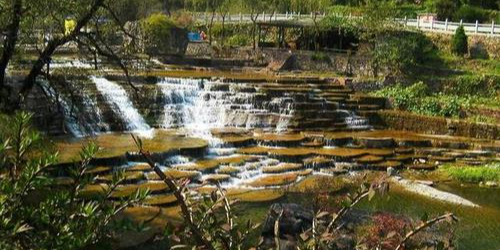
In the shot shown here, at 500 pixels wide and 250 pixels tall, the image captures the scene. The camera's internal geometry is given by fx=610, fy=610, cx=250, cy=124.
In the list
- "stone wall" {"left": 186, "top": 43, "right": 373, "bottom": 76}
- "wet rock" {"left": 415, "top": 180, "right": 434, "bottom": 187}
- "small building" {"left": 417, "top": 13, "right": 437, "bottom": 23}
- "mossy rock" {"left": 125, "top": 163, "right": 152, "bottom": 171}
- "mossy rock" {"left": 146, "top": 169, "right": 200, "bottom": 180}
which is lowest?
"wet rock" {"left": 415, "top": 180, "right": 434, "bottom": 187}

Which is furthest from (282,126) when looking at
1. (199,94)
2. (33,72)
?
(33,72)

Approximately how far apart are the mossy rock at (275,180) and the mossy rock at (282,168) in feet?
1.17

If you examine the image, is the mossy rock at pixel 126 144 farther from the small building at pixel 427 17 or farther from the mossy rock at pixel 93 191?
the small building at pixel 427 17

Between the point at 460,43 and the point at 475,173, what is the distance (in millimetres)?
15370

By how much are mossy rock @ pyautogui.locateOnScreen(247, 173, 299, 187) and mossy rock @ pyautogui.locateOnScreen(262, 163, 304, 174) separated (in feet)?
1.17

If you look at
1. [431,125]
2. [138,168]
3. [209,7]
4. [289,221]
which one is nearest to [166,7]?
[209,7]

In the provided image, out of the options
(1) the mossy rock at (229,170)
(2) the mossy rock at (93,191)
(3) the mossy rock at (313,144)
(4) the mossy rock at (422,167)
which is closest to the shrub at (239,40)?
(3) the mossy rock at (313,144)

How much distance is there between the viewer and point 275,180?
58.5 ft

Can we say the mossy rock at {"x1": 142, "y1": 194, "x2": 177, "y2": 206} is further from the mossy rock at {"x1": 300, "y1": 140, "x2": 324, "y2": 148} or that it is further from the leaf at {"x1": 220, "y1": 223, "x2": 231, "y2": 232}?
the leaf at {"x1": 220, "y1": 223, "x2": 231, "y2": 232}

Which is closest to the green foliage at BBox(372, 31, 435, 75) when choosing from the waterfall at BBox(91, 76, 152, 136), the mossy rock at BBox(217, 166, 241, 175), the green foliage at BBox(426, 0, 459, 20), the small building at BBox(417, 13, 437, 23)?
the small building at BBox(417, 13, 437, 23)

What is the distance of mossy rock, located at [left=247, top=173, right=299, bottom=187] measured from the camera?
57.3ft

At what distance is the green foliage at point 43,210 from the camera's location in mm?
3252

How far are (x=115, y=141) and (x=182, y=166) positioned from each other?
2.91m

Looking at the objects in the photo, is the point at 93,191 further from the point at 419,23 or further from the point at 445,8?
the point at 445,8
